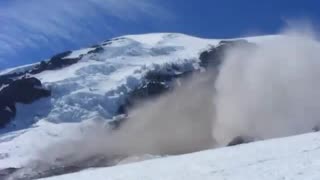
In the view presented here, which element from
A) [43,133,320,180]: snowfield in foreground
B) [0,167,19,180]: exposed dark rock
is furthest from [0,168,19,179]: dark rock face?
[43,133,320,180]: snowfield in foreground

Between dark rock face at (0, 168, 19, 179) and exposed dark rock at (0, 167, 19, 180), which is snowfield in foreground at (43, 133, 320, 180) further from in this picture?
dark rock face at (0, 168, 19, 179)

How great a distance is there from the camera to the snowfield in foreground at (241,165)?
2750cm

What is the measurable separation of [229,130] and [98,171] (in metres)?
160

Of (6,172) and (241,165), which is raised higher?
(241,165)

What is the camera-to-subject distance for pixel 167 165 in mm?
36750

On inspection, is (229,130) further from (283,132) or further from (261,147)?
(261,147)

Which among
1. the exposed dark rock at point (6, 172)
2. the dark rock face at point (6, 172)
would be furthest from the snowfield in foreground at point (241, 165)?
the dark rock face at point (6, 172)

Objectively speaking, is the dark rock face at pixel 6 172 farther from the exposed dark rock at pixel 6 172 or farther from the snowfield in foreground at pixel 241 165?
the snowfield in foreground at pixel 241 165

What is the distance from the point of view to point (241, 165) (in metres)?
31.6

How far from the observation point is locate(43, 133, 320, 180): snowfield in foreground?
90.2 ft

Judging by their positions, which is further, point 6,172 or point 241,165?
point 6,172

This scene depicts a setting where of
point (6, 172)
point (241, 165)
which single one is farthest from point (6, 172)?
point (241, 165)

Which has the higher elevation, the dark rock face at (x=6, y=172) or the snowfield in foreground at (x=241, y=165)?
the snowfield in foreground at (x=241, y=165)

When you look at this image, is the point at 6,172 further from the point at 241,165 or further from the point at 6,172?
the point at 241,165
